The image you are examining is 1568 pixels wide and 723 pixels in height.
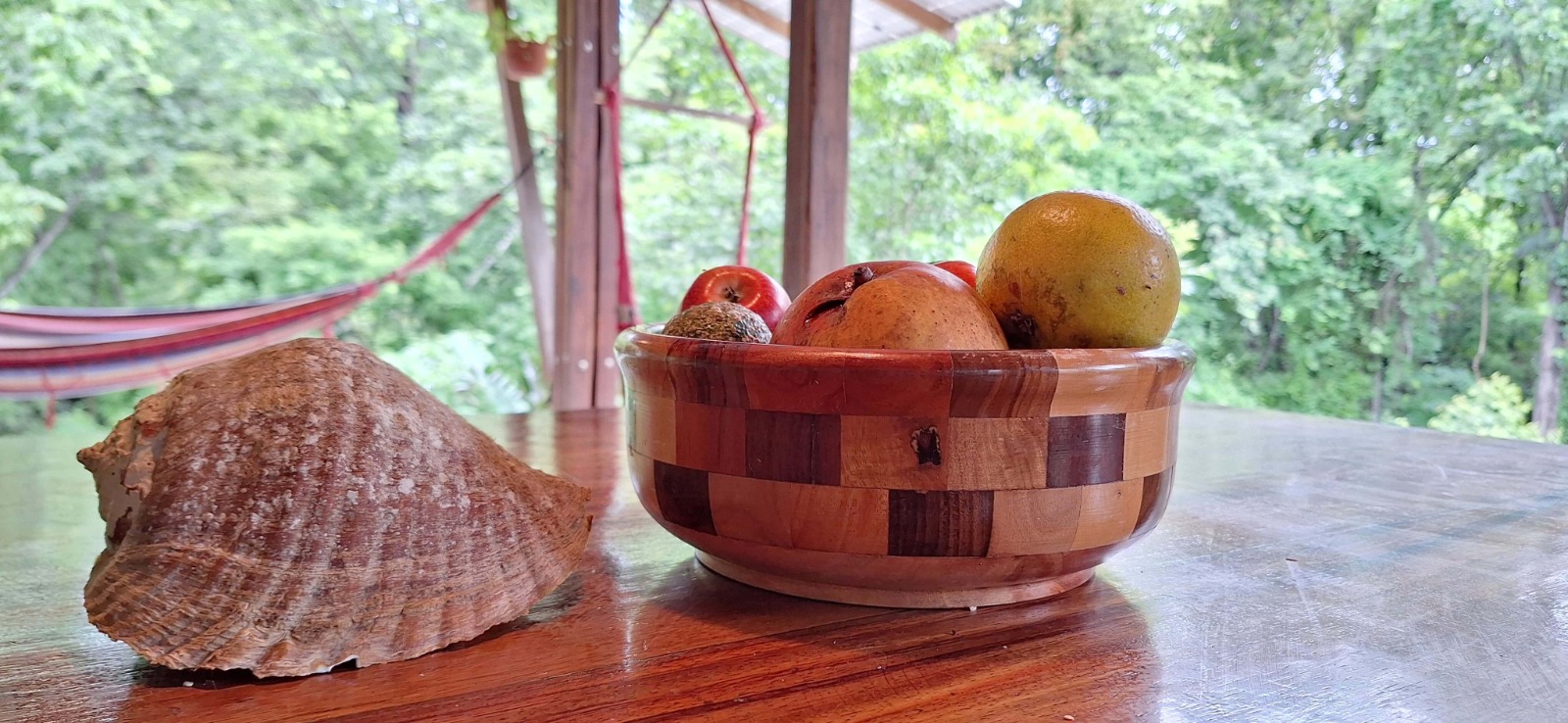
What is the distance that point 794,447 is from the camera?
465 mm

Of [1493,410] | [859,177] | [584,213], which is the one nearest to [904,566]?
[584,213]

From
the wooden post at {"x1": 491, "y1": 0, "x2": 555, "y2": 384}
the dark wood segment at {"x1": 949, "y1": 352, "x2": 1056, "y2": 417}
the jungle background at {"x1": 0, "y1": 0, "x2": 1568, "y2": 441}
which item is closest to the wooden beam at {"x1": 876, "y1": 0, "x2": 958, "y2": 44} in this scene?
the wooden post at {"x1": 491, "y1": 0, "x2": 555, "y2": 384}

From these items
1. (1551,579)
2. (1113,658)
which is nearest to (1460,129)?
(1551,579)

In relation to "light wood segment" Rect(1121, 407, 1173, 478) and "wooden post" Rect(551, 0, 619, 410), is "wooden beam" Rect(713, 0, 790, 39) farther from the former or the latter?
"light wood segment" Rect(1121, 407, 1173, 478)

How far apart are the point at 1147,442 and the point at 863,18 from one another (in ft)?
6.60

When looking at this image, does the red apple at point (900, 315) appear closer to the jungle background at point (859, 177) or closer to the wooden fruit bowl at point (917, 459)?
the wooden fruit bowl at point (917, 459)

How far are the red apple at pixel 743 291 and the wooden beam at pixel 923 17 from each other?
158 cm

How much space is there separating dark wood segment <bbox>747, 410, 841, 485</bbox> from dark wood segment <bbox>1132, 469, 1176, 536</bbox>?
0.55ft

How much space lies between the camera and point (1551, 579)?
0.58 m

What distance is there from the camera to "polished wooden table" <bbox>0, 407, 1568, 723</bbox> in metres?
0.38

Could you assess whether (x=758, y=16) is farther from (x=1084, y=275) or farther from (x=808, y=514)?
(x=808, y=514)

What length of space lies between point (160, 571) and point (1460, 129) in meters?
5.49

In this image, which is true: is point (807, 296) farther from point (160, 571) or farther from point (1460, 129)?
point (1460, 129)

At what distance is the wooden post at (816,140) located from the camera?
1.56 metres
